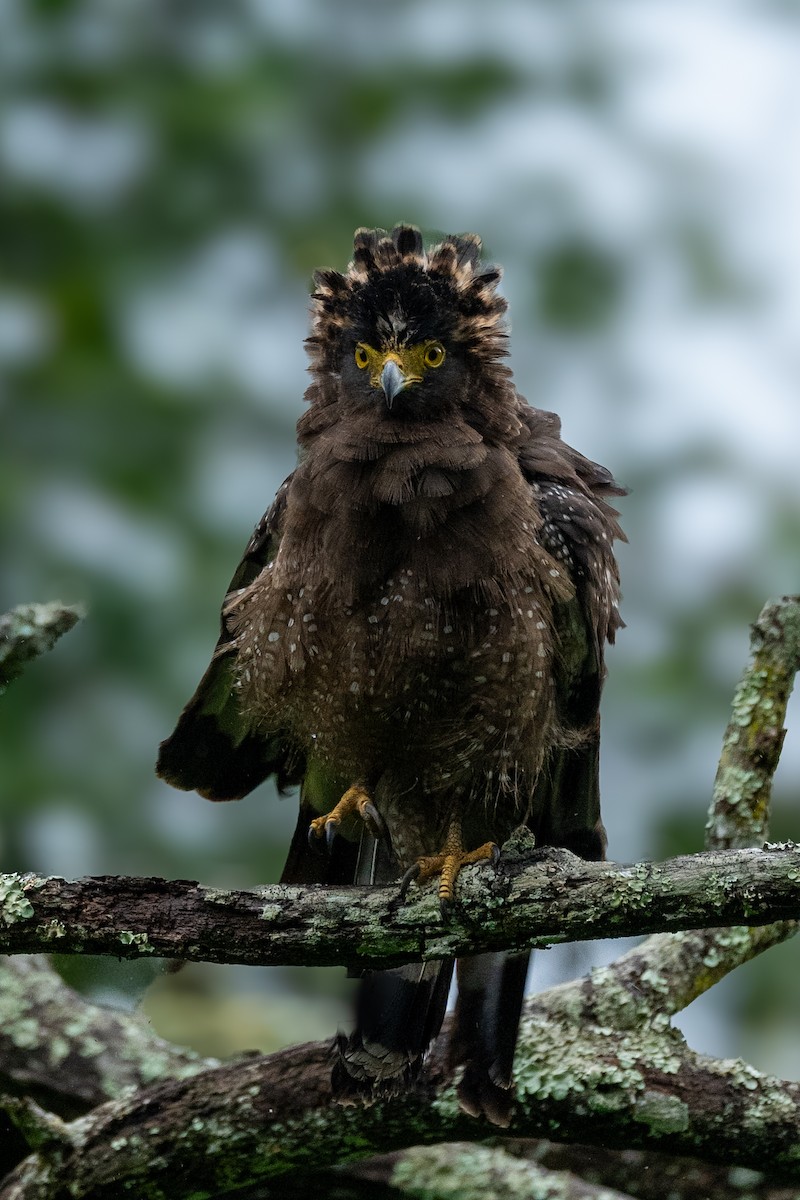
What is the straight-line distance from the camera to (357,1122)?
141 inches

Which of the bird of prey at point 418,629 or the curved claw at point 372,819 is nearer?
the bird of prey at point 418,629

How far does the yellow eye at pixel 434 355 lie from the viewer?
156 inches

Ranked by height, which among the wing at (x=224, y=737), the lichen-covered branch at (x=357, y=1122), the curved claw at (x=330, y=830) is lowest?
the lichen-covered branch at (x=357, y=1122)

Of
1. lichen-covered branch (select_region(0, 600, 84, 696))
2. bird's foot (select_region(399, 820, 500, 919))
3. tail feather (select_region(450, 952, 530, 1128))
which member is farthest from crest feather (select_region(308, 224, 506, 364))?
tail feather (select_region(450, 952, 530, 1128))

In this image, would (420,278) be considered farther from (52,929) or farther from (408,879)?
(52,929)

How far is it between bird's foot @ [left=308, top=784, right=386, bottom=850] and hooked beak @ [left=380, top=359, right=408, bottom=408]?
3.99 ft

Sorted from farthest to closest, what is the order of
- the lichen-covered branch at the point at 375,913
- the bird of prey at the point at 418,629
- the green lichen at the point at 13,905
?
the bird of prey at the point at 418,629
the green lichen at the point at 13,905
the lichen-covered branch at the point at 375,913

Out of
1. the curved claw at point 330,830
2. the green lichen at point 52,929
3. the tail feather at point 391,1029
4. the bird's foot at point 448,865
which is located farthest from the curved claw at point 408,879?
the green lichen at point 52,929

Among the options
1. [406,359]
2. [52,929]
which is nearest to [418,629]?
[406,359]

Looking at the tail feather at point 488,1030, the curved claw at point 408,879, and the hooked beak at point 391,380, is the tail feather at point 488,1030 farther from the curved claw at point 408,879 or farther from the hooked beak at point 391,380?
the hooked beak at point 391,380

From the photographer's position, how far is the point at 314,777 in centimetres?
430

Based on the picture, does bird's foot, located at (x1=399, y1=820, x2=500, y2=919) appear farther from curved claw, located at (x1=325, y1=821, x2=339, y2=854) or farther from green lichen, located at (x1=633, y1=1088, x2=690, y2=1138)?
green lichen, located at (x1=633, y1=1088, x2=690, y2=1138)

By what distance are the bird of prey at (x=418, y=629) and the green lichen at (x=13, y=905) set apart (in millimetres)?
1089

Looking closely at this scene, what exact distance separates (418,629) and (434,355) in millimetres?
888
